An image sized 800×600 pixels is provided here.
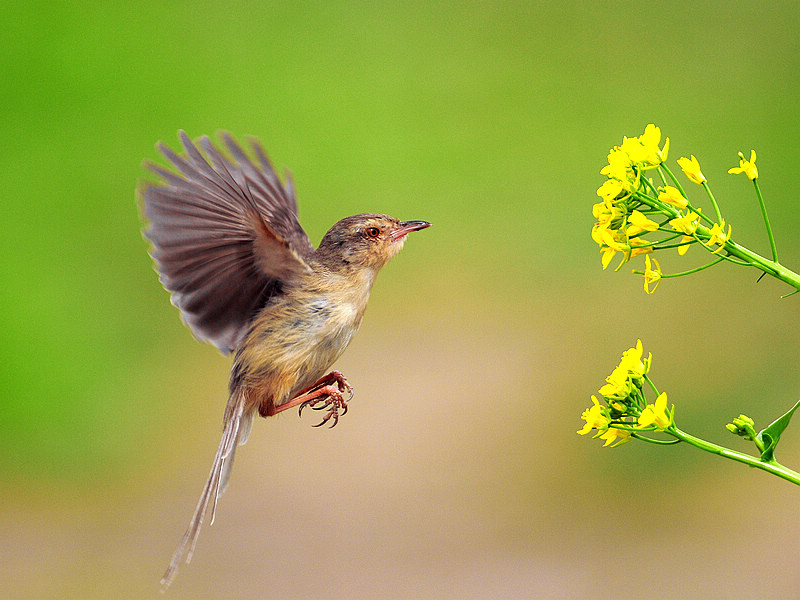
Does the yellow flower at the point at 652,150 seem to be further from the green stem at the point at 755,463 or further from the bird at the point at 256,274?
the bird at the point at 256,274

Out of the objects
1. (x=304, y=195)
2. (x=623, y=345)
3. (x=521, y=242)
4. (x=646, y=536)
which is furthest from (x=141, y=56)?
(x=646, y=536)

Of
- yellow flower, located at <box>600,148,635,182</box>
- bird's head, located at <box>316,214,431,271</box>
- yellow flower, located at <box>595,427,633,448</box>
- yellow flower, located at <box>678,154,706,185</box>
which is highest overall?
yellow flower, located at <box>678,154,706,185</box>

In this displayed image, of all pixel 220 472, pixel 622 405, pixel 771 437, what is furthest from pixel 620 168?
pixel 220 472

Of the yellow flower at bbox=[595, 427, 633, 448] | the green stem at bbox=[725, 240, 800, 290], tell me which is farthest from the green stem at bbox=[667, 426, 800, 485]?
the green stem at bbox=[725, 240, 800, 290]

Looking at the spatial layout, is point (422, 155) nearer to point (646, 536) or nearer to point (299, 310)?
point (646, 536)

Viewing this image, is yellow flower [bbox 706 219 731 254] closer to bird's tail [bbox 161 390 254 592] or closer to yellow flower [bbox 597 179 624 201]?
yellow flower [bbox 597 179 624 201]

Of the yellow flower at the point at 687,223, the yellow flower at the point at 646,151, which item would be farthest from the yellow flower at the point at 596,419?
the yellow flower at the point at 646,151
